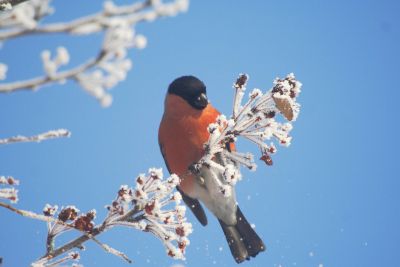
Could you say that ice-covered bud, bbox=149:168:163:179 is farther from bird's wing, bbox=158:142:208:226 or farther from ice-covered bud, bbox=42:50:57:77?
bird's wing, bbox=158:142:208:226

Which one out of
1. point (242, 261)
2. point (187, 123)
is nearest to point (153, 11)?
point (187, 123)

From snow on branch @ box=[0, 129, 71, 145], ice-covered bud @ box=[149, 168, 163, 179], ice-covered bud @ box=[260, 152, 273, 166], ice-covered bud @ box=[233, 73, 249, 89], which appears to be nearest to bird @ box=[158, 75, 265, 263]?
ice-covered bud @ box=[260, 152, 273, 166]

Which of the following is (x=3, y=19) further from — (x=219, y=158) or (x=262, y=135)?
(x=219, y=158)

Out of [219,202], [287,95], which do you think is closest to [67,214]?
[287,95]

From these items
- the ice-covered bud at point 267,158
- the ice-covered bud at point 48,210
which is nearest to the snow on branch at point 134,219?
the ice-covered bud at point 48,210

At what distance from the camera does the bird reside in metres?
4.78

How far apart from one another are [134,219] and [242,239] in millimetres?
3153

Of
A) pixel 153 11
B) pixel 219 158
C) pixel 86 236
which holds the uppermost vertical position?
pixel 219 158

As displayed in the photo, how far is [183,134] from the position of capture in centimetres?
482

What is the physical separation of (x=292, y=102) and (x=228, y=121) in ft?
1.87

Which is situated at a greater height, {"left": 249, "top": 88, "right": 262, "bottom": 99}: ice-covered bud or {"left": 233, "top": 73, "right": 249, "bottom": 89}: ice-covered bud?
{"left": 233, "top": 73, "right": 249, "bottom": 89}: ice-covered bud

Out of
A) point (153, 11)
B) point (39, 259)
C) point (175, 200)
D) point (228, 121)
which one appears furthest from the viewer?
point (228, 121)

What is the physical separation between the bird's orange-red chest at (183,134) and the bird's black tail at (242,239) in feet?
2.90

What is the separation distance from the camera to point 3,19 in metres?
1.03
